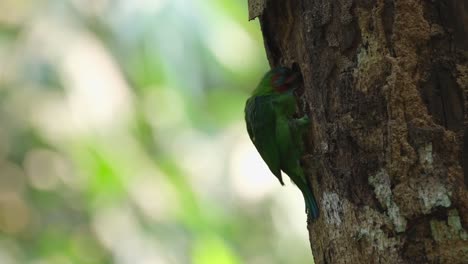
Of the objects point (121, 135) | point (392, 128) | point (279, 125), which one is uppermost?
point (121, 135)

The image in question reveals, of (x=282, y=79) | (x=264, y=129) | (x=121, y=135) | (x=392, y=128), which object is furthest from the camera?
(x=121, y=135)

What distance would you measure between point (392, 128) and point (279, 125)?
800mm

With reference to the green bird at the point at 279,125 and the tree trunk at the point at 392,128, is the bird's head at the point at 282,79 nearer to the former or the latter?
the green bird at the point at 279,125

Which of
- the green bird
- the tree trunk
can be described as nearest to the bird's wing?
the green bird

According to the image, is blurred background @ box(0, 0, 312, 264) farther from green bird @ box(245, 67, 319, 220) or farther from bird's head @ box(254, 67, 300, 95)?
bird's head @ box(254, 67, 300, 95)

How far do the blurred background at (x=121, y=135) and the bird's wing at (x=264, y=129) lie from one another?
2.39m

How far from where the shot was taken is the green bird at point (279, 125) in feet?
8.38

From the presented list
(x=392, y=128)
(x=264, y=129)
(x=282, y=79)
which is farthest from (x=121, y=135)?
(x=392, y=128)

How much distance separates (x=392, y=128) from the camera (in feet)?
6.55

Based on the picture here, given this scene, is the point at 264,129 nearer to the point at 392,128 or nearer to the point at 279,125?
the point at 279,125

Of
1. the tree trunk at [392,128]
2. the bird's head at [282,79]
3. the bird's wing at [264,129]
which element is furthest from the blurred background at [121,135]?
the tree trunk at [392,128]

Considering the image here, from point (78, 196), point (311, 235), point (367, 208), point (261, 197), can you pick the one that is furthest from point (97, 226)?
point (367, 208)

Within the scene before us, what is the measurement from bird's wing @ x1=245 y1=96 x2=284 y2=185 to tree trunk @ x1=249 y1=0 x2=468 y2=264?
0.48 meters

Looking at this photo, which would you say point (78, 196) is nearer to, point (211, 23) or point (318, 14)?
point (211, 23)
